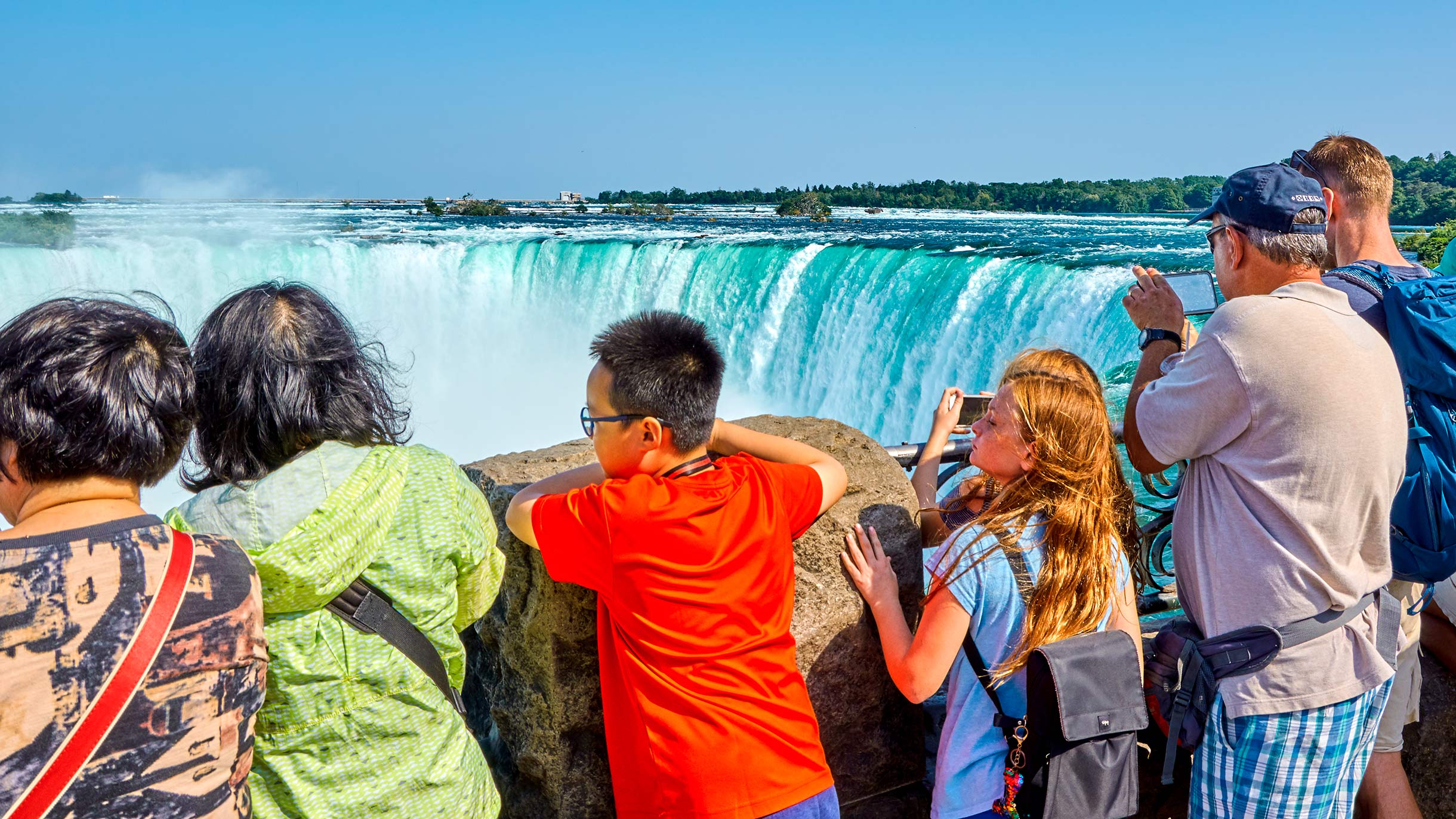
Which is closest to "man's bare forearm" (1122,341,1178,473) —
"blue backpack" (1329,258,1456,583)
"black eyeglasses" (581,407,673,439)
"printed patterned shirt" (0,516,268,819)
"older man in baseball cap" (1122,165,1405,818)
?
"older man in baseball cap" (1122,165,1405,818)

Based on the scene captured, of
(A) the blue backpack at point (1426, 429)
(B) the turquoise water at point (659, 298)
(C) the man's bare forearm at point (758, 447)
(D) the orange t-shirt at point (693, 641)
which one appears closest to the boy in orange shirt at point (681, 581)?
(D) the orange t-shirt at point (693, 641)

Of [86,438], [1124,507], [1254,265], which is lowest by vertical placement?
[1124,507]

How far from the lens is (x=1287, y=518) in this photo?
68.9 inches

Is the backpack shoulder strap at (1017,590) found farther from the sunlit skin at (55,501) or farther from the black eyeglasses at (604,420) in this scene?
the sunlit skin at (55,501)

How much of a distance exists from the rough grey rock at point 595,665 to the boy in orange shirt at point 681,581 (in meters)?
0.19

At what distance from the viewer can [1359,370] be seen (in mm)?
1722

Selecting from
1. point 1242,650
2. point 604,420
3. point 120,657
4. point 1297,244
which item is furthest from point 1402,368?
point 120,657

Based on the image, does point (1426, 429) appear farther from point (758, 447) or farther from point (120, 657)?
point (120, 657)

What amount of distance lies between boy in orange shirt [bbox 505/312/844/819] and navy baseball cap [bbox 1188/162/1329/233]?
1.09 meters

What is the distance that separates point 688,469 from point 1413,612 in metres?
1.71

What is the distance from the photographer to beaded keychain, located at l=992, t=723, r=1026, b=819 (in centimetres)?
173

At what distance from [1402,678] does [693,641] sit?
1711mm

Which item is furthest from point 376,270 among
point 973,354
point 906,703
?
point 906,703

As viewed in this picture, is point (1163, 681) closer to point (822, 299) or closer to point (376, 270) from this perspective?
point (822, 299)
